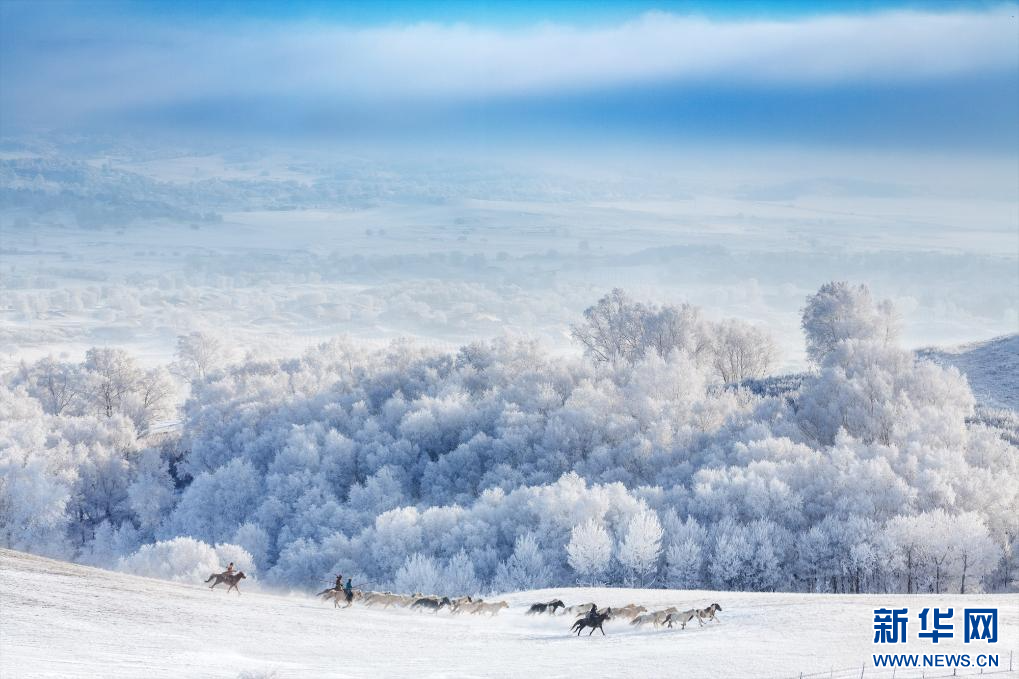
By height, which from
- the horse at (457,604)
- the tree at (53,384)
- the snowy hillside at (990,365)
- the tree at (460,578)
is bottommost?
the tree at (460,578)

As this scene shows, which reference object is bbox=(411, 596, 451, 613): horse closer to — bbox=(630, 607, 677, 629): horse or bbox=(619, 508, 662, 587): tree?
bbox=(630, 607, 677, 629): horse

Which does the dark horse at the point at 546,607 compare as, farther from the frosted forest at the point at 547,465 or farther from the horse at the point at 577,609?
the frosted forest at the point at 547,465

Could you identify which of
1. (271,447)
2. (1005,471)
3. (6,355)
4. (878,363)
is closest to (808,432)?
(878,363)

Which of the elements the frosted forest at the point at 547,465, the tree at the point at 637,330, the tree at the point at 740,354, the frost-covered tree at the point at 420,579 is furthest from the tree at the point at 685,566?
the tree at the point at 740,354

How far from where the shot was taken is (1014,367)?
80438mm

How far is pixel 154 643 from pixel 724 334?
261ft

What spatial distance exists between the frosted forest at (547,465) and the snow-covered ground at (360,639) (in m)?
16.4

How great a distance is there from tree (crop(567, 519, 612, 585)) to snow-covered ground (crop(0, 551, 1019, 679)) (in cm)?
1593

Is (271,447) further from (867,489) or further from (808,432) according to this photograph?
(867,489)

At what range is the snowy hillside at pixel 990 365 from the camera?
241 feet

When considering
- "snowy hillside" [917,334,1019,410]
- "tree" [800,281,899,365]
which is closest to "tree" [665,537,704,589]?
"snowy hillside" [917,334,1019,410]

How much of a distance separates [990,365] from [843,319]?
1297 cm

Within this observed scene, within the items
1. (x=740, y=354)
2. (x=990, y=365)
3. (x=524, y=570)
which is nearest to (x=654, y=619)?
(x=524, y=570)

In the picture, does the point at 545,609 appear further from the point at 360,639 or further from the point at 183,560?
the point at 183,560
